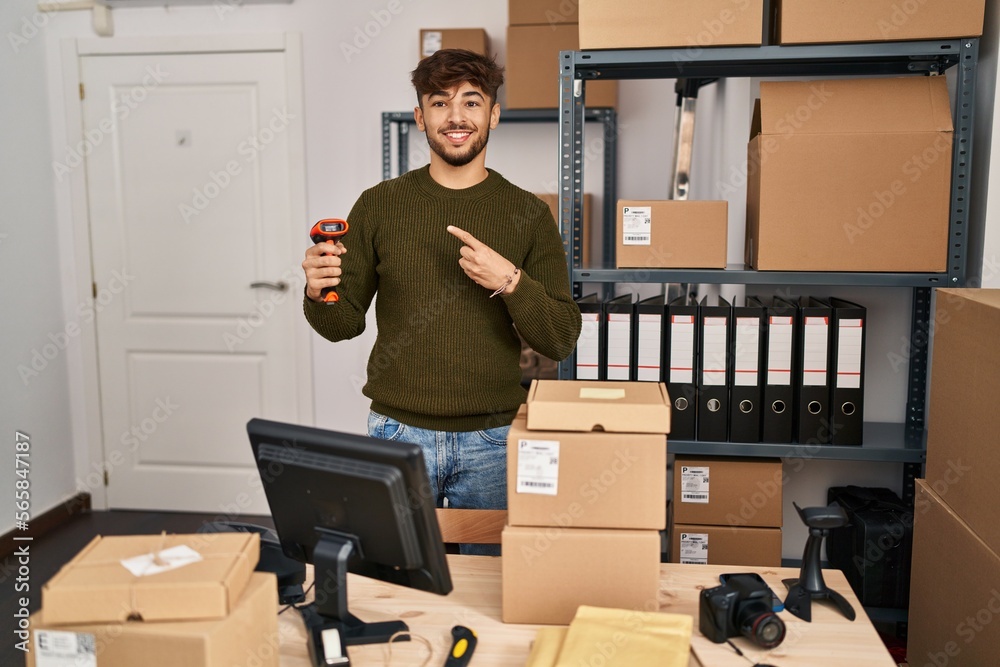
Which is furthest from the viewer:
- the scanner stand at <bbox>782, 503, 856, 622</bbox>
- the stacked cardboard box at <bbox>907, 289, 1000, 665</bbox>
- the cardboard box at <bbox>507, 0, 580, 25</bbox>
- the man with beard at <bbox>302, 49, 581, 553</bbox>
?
the cardboard box at <bbox>507, 0, 580, 25</bbox>

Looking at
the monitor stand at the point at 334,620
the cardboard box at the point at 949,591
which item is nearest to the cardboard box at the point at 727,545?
the cardboard box at the point at 949,591

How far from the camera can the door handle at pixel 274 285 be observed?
11.8 ft

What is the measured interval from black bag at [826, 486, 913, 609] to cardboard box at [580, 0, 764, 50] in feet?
4.22

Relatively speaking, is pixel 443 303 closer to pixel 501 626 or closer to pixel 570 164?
pixel 570 164

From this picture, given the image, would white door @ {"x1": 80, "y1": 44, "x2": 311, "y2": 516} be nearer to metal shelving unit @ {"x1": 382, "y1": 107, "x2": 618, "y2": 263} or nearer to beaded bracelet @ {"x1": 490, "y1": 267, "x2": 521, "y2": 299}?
metal shelving unit @ {"x1": 382, "y1": 107, "x2": 618, "y2": 263}

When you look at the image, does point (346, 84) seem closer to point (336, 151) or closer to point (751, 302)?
point (336, 151)

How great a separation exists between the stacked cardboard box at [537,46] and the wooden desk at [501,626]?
198 cm

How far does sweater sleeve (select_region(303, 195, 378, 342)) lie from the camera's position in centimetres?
187

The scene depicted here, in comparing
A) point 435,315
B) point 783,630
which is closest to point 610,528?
point 783,630

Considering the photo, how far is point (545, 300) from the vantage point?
176 cm

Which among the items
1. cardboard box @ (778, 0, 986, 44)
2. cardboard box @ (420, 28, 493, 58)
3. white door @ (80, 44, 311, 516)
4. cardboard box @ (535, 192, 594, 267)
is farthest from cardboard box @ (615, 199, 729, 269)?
white door @ (80, 44, 311, 516)

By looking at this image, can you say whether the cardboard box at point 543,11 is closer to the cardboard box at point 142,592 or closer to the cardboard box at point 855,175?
the cardboard box at point 855,175

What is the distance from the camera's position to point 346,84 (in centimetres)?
349

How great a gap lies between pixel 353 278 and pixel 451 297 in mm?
241
